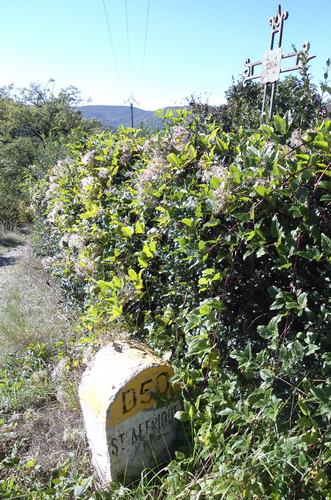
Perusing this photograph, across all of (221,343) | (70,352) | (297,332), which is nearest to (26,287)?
(70,352)

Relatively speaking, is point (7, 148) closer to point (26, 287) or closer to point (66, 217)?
point (26, 287)

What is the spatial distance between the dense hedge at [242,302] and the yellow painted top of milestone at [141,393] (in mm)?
122

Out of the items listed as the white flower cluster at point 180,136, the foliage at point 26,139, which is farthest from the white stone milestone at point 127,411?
the foliage at point 26,139

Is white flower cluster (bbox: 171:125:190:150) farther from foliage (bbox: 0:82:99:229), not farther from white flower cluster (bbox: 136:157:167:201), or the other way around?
foliage (bbox: 0:82:99:229)

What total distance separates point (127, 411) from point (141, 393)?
0.36 ft

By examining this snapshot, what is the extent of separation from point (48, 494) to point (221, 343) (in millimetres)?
1182

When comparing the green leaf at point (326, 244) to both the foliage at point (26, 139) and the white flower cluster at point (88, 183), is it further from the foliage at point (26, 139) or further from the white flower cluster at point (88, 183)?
the foliage at point (26, 139)

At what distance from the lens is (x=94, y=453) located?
221cm

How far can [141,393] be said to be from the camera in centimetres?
214

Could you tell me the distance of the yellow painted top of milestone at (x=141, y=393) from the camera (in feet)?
6.73

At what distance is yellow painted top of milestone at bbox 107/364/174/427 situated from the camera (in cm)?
205

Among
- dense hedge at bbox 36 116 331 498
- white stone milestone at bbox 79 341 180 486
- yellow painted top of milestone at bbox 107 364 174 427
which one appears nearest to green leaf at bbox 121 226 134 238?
dense hedge at bbox 36 116 331 498

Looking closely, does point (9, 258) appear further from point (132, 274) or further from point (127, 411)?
point (127, 411)

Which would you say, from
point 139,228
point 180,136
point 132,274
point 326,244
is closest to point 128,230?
point 139,228
